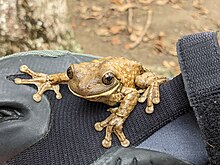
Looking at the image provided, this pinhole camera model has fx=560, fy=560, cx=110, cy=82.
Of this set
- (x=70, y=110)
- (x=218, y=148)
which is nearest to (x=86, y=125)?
(x=70, y=110)

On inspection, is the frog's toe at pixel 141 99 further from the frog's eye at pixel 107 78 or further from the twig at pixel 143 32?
the twig at pixel 143 32

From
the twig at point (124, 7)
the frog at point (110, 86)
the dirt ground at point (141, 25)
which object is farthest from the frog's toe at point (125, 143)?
the twig at point (124, 7)

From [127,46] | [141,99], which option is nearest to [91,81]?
[141,99]

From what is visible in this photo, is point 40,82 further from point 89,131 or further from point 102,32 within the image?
Answer: point 102,32

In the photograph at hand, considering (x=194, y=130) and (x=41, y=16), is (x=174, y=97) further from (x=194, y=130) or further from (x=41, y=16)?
(x=41, y=16)

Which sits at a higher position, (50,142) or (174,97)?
(174,97)

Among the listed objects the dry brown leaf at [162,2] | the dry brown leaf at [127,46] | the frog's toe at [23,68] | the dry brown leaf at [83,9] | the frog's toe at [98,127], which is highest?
the frog's toe at [23,68]

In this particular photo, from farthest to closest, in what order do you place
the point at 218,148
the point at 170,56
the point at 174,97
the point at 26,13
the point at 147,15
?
the point at 147,15 → the point at 170,56 → the point at 26,13 → the point at 174,97 → the point at 218,148

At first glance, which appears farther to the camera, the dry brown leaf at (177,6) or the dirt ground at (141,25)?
the dry brown leaf at (177,6)
